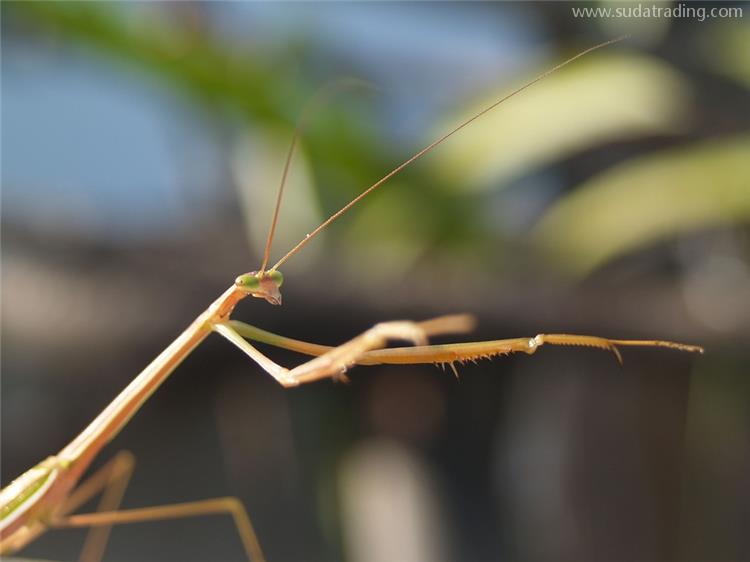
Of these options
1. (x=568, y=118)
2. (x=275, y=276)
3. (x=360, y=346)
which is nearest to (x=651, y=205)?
(x=568, y=118)

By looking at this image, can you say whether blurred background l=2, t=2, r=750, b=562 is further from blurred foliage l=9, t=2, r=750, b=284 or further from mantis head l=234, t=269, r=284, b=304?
mantis head l=234, t=269, r=284, b=304

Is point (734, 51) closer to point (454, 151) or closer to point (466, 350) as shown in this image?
point (454, 151)

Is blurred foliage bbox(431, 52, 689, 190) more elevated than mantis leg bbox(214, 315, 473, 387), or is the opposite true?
blurred foliage bbox(431, 52, 689, 190)

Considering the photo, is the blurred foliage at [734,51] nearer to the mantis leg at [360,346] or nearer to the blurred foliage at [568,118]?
the blurred foliage at [568,118]

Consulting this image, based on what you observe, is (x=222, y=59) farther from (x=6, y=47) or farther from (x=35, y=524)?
(x=35, y=524)

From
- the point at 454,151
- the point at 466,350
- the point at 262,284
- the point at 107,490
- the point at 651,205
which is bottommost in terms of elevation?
the point at 107,490

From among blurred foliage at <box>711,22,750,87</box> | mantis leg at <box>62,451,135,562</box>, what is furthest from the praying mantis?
blurred foliage at <box>711,22,750,87</box>
